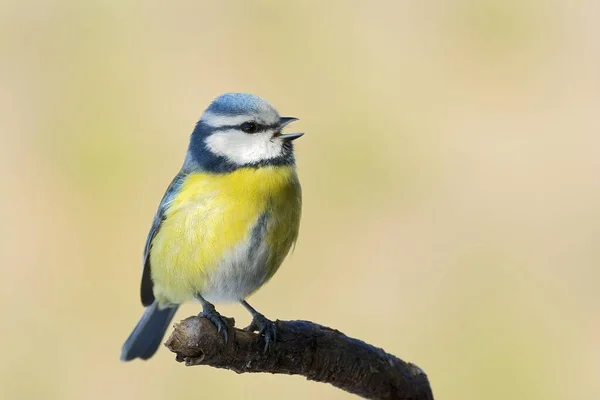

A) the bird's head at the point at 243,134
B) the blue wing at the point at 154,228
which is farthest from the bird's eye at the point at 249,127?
the blue wing at the point at 154,228

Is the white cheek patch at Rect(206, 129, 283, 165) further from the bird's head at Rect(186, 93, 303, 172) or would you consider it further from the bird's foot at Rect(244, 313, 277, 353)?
the bird's foot at Rect(244, 313, 277, 353)

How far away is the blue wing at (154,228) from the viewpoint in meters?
1.86

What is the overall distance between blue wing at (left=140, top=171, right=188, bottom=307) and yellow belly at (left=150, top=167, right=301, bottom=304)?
3cm

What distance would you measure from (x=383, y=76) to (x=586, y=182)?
81cm

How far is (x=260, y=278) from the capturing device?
1850mm

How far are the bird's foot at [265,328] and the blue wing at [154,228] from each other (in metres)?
0.33

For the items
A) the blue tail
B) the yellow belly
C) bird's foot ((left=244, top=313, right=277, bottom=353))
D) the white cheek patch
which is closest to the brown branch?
bird's foot ((left=244, top=313, right=277, bottom=353))

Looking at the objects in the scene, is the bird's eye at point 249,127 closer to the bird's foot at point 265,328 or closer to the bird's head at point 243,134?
the bird's head at point 243,134

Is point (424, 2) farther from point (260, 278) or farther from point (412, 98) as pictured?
point (260, 278)

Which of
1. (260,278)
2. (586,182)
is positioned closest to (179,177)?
(260,278)

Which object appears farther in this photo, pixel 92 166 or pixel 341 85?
pixel 341 85

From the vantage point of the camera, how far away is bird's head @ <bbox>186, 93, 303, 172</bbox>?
1.72 metres

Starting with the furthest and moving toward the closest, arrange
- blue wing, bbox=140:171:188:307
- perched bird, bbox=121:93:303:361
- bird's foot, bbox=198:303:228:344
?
blue wing, bbox=140:171:188:307
perched bird, bbox=121:93:303:361
bird's foot, bbox=198:303:228:344

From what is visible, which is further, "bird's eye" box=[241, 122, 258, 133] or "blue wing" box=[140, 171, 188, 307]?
"blue wing" box=[140, 171, 188, 307]
